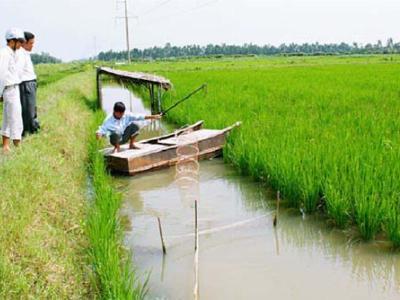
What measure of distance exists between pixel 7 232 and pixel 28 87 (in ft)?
12.6

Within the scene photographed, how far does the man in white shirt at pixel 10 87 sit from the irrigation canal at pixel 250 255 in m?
1.56

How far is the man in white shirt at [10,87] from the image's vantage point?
18.1 ft

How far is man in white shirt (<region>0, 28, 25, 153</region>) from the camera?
551 cm

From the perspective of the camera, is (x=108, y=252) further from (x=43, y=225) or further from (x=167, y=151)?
(x=167, y=151)

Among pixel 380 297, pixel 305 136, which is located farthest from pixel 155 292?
pixel 305 136

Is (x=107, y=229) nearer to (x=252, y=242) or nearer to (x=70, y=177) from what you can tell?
(x=252, y=242)

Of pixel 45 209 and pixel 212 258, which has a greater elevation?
pixel 45 209

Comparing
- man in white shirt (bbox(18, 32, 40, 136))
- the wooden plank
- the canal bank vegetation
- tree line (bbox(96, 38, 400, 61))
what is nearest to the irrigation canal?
the canal bank vegetation

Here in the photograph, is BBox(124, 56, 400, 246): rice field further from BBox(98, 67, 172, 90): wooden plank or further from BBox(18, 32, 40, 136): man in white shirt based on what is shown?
BBox(18, 32, 40, 136): man in white shirt

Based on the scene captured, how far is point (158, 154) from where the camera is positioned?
6.34m

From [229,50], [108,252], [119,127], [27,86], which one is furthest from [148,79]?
[229,50]

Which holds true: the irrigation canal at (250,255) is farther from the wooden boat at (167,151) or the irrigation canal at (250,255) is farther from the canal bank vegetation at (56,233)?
the wooden boat at (167,151)

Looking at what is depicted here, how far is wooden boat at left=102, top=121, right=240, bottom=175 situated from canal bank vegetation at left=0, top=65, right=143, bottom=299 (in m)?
0.42

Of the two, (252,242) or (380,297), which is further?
(252,242)
